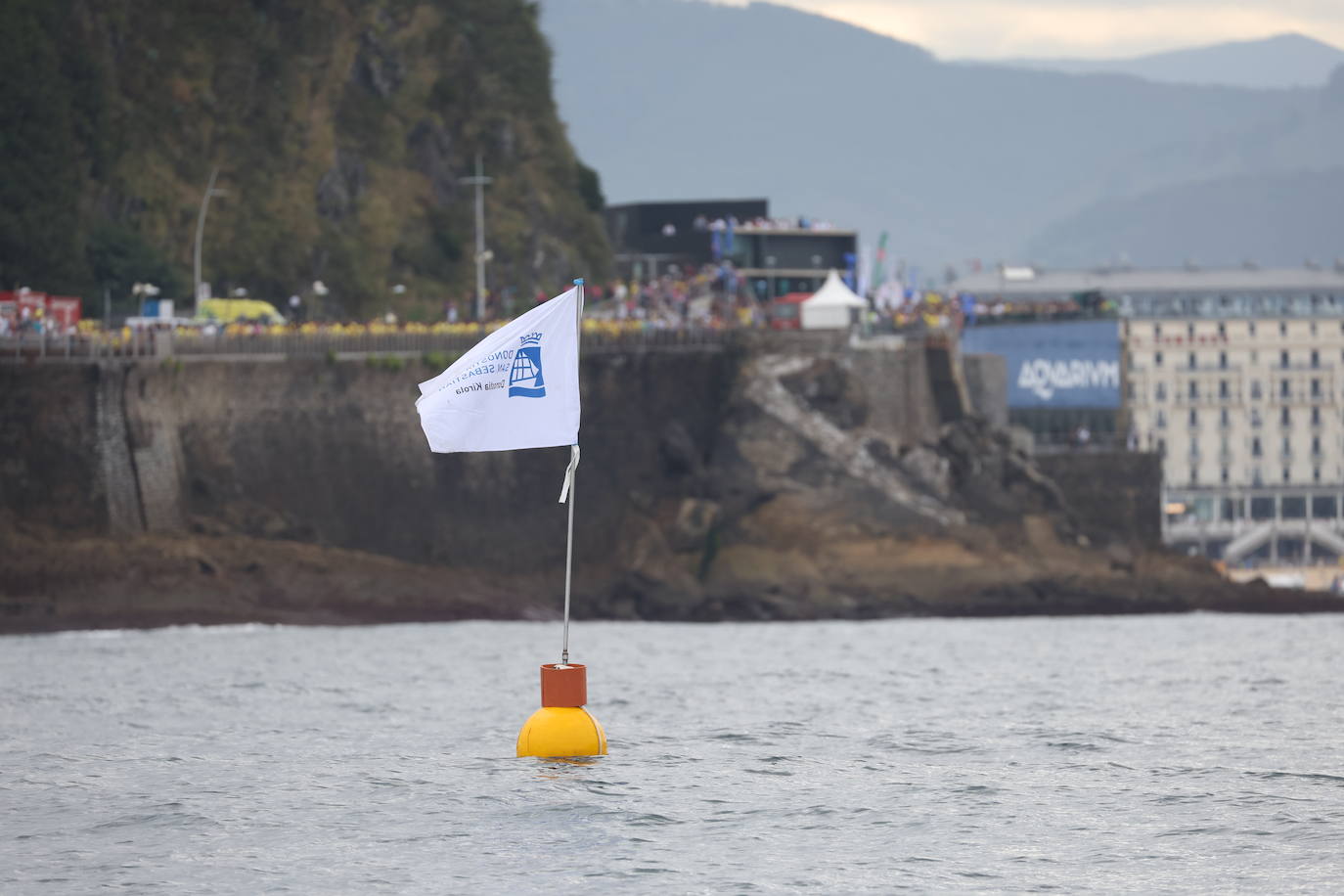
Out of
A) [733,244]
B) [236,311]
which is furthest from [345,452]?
[733,244]

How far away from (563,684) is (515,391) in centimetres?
451

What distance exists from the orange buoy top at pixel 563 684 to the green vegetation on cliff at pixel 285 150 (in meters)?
58.5

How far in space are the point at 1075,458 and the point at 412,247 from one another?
103 feet

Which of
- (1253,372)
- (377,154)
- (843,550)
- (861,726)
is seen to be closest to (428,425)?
(861,726)

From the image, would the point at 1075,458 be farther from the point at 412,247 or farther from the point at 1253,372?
the point at 1253,372

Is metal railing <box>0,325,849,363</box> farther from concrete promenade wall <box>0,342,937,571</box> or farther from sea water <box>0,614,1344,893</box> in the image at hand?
sea water <box>0,614,1344,893</box>

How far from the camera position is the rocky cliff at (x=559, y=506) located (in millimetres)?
78625

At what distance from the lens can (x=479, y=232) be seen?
104375mm

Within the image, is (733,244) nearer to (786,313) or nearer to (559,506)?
(786,313)

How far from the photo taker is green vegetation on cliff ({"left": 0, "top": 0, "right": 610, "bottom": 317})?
90750mm

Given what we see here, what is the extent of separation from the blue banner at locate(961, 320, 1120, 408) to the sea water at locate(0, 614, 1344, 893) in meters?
70.9

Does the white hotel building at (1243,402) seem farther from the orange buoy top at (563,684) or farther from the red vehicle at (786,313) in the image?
the orange buoy top at (563,684)

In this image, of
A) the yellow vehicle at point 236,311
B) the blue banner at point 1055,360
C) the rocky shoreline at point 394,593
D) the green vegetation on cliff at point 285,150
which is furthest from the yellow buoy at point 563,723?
the blue banner at point 1055,360

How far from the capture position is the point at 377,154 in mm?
105000
